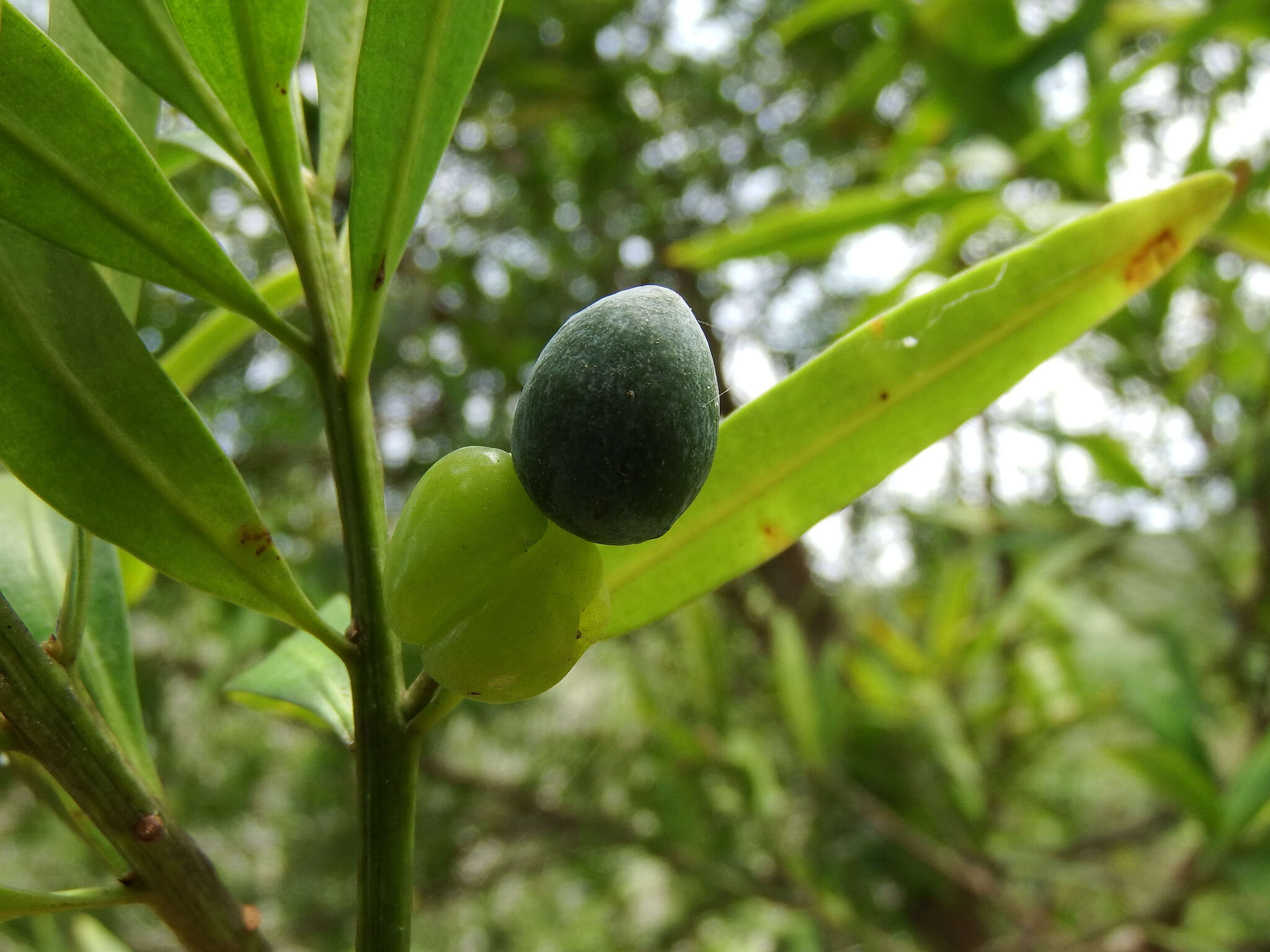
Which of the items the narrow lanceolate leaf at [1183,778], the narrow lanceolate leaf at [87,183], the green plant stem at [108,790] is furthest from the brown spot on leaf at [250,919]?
the narrow lanceolate leaf at [1183,778]

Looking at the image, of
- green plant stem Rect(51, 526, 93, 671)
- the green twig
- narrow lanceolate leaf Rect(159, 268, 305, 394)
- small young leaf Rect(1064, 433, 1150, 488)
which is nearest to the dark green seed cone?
the green twig

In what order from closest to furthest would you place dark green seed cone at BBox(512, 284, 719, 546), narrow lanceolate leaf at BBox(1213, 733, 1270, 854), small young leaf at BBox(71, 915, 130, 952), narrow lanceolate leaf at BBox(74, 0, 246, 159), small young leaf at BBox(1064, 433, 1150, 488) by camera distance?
dark green seed cone at BBox(512, 284, 719, 546), narrow lanceolate leaf at BBox(74, 0, 246, 159), small young leaf at BBox(71, 915, 130, 952), narrow lanceolate leaf at BBox(1213, 733, 1270, 854), small young leaf at BBox(1064, 433, 1150, 488)

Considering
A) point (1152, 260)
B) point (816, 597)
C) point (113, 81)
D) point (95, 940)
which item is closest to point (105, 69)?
point (113, 81)

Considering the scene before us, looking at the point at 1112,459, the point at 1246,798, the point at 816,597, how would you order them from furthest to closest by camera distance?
the point at 816,597 < the point at 1112,459 < the point at 1246,798

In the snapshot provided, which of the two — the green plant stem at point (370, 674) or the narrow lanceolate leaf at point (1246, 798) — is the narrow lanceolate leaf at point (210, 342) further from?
the narrow lanceolate leaf at point (1246, 798)

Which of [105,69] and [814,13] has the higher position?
[814,13]

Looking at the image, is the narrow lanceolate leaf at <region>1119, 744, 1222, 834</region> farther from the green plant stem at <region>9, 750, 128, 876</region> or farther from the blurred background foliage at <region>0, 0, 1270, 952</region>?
the green plant stem at <region>9, 750, 128, 876</region>

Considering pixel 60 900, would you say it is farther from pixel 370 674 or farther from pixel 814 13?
pixel 814 13

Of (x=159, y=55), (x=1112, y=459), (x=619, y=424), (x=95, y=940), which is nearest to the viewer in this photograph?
(x=619, y=424)
